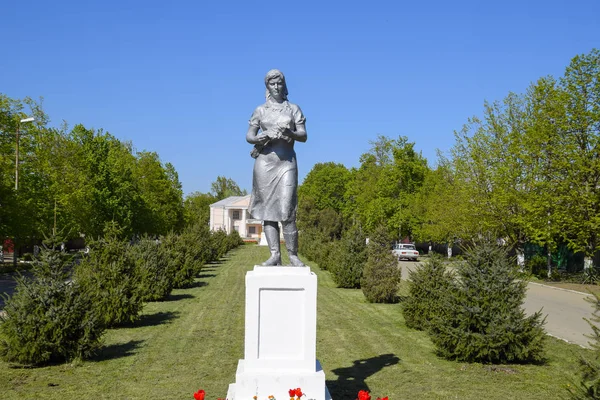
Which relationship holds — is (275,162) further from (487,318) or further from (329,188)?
(329,188)

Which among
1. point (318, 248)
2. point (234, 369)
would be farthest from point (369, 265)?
point (318, 248)

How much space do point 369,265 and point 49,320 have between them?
1139cm

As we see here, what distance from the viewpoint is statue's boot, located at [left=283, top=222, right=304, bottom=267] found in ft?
22.9

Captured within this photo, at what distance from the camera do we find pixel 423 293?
43.0ft

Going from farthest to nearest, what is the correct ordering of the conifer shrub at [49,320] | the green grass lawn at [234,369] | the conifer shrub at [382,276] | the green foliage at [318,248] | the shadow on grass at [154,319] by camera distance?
the green foliage at [318,248]
the conifer shrub at [382,276]
the shadow on grass at [154,319]
the conifer shrub at [49,320]
the green grass lawn at [234,369]

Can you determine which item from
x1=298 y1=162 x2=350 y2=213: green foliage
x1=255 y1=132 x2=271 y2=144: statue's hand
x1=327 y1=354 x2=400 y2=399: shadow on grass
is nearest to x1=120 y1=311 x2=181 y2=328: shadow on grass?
x1=327 y1=354 x2=400 y2=399: shadow on grass

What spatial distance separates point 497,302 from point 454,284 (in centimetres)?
85

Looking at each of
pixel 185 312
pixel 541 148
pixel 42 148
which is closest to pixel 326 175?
pixel 42 148

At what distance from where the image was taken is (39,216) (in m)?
29.3

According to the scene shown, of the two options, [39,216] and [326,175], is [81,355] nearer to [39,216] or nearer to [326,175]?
[39,216]

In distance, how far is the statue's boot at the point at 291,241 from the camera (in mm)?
6984

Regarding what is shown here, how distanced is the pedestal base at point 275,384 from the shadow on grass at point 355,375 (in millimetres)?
1429

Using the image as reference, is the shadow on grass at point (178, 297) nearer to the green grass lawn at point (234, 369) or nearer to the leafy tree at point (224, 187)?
the green grass lawn at point (234, 369)

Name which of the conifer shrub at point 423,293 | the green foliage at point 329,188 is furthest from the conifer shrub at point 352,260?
the green foliage at point 329,188
